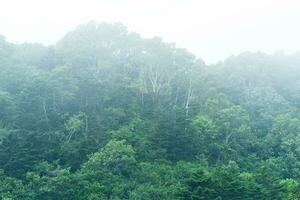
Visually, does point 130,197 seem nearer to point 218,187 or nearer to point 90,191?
point 90,191

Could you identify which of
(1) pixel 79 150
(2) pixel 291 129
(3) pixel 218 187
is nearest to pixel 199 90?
(2) pixel 291 129

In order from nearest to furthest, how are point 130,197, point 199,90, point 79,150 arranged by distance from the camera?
1. point 130,197
2. point 79,150
3. point 199,90

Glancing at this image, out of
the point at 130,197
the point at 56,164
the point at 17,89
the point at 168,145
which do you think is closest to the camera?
the point at 130,197

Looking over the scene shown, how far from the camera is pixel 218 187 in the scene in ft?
85.3

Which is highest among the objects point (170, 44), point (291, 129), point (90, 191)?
point (170, 44)

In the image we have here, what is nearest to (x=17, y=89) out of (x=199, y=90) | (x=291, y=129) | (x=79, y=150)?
(x=79, y=150)

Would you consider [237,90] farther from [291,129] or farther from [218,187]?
[218,187]

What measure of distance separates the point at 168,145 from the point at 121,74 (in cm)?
1124

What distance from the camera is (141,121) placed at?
119 ft

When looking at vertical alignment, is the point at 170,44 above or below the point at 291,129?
above

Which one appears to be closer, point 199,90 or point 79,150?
point 79,150

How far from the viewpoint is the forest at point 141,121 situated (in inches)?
1043

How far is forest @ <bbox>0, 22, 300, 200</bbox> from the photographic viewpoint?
86.9ft

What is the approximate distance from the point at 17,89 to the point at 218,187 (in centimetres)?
1705
